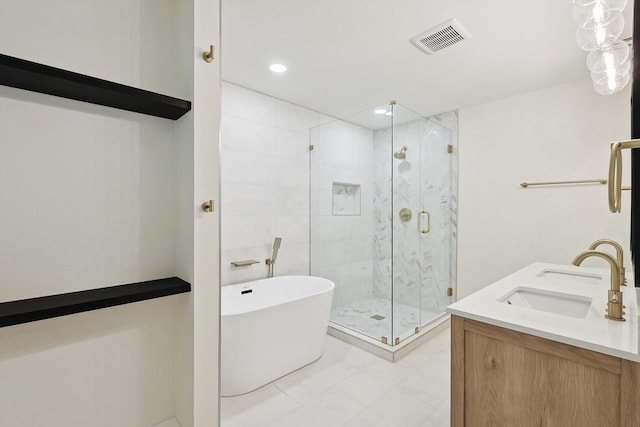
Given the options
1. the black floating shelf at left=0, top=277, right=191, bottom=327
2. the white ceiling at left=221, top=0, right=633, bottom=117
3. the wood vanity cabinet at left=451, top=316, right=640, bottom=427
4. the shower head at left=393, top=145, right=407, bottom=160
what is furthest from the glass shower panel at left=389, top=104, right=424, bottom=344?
the black floating shelf at left=0, top=277, right=191, bottom=327

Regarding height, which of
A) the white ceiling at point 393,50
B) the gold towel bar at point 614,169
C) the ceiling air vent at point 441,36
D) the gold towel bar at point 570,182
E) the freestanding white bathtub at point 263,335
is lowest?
the freestanding white bathtub at point 263,335

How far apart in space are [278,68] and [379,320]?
106 inches

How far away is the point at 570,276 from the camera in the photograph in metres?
2.08

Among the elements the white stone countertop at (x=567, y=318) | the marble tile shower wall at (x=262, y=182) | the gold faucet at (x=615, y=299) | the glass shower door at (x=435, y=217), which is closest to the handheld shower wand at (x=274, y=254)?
the marble tile shower wall at (x=262, y=182)

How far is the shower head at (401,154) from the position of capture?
313 cm

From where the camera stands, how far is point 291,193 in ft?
10.4

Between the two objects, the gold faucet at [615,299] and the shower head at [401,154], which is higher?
the shower head at [401,154]

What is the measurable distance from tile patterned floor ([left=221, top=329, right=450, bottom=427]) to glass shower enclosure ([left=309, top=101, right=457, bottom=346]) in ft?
2.12

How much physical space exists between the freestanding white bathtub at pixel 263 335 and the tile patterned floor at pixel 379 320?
0.64m

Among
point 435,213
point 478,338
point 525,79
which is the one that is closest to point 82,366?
point 478,338

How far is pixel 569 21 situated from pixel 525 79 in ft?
2.75

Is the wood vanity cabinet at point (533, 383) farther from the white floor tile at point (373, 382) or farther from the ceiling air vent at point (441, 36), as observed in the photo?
the ceiling air vent at point (441, 36)

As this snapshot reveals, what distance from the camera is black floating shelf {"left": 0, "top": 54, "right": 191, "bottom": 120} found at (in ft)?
2.23

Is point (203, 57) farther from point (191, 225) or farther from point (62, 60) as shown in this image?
point (191, 225)
